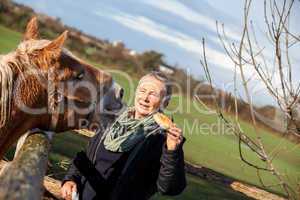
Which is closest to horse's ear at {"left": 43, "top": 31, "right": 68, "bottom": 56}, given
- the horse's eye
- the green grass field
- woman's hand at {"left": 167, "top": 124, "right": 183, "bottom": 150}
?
the horse's eye

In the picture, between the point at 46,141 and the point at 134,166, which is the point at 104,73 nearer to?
the point at 134,166

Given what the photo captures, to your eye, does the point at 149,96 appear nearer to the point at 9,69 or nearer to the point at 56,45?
the point at 56,45

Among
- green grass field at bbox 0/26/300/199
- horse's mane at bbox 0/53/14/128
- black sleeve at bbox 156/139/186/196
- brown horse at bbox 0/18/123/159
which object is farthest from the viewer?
green grass field at bbox 0/26/300/199

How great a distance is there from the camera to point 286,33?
13.2 feet

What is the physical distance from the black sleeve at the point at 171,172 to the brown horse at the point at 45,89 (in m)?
0.57

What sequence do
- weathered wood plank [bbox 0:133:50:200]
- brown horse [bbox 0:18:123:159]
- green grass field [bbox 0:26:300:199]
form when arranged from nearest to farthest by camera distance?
weathered wood plank [bbox 0:133:50:200] < brown horse [bbox 0:18:123:159] < green grass field [bbox 0:26:300:199]

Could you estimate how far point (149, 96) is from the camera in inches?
126

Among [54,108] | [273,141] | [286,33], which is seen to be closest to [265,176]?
[273,141]

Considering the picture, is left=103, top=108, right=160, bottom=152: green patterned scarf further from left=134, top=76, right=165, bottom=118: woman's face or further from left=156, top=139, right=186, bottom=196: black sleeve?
left=156, top=139, right=186, bottom=196: black sleeve

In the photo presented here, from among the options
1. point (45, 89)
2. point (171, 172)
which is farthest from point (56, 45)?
point (171, 172)

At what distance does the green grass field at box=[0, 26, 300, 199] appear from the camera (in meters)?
9.62

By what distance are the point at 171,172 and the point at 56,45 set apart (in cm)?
91

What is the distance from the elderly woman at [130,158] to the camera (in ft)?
10.5

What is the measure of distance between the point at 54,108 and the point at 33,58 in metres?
0.30
